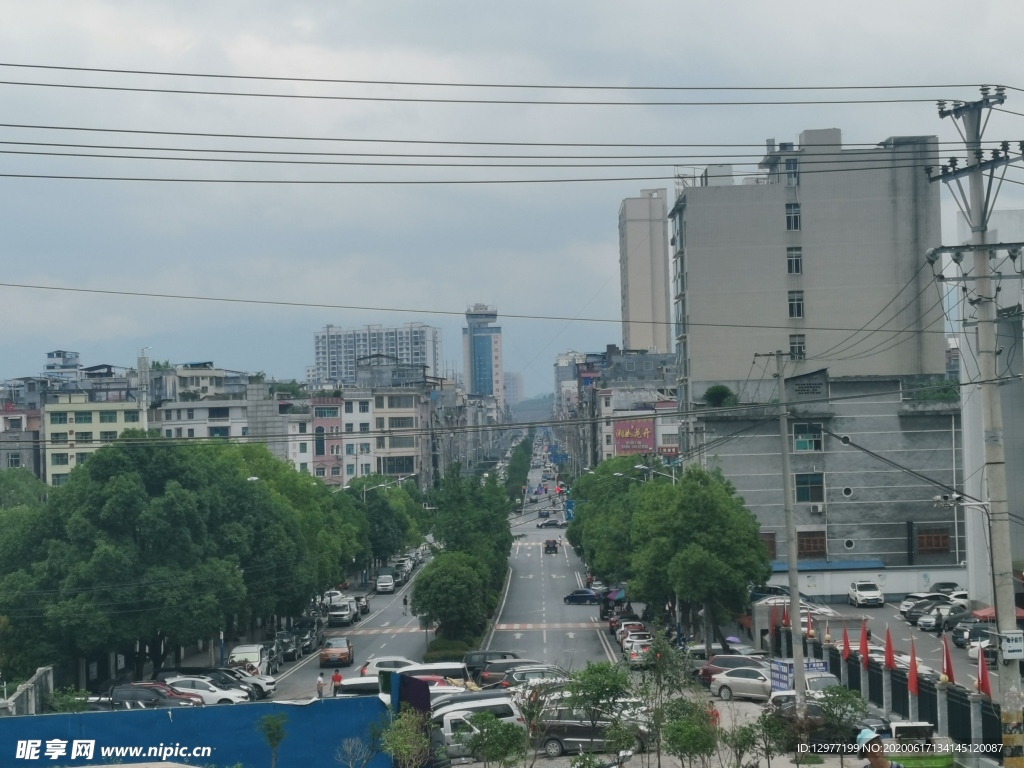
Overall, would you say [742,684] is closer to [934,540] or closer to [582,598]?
[934,540]

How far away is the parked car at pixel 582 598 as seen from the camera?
5556 centimetres

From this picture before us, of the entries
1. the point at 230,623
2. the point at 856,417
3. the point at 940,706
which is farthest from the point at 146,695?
the point at 856,417

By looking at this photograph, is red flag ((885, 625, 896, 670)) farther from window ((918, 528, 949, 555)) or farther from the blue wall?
window ((918, 528, 949, 555))

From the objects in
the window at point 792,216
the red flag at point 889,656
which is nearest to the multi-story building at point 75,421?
the window at point 792,216

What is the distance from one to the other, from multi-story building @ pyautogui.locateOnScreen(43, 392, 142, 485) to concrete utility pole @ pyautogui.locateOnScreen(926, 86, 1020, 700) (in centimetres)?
7299

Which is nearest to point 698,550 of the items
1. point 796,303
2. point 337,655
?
point 337,655

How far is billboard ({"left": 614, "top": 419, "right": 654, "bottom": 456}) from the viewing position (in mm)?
80000

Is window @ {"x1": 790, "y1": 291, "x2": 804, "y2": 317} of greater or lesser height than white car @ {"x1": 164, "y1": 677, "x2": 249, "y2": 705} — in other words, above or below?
above

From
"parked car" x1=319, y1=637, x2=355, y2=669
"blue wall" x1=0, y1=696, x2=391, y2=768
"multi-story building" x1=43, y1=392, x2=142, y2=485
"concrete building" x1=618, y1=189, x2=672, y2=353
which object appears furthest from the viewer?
"concrete building" x1=618, y1=189, x2=672, y2=353

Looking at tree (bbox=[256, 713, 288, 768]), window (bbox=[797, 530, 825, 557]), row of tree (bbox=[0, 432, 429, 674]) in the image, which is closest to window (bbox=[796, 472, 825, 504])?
window (bbox=[797, 530, 825, 557])

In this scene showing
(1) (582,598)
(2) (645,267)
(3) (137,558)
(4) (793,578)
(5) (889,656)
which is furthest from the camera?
→ (2) (645,267)

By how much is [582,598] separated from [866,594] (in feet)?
50.8

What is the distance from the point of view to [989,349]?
47.9 ft

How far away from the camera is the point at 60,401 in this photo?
3191 inches
